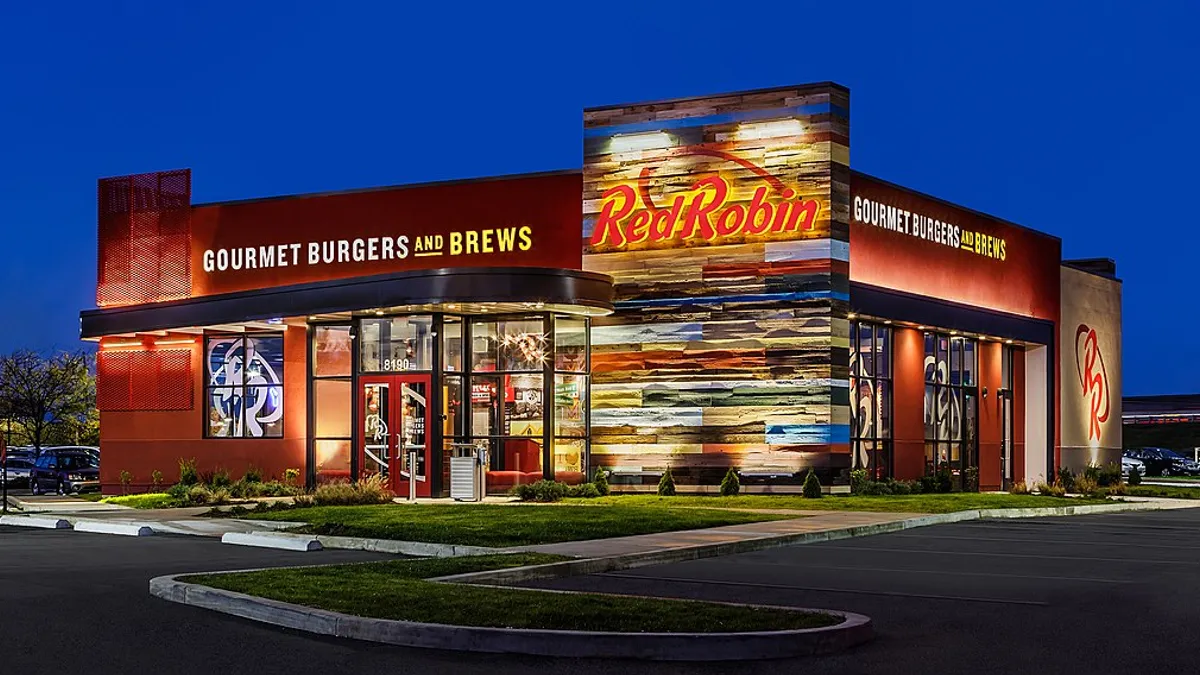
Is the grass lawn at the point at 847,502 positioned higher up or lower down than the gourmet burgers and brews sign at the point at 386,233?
lower down

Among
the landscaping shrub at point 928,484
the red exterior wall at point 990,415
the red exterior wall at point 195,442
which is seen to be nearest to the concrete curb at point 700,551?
the landscaping shrub at point 928,484

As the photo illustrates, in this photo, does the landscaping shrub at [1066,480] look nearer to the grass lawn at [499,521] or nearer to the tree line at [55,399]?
the grass lawn at [499,521]

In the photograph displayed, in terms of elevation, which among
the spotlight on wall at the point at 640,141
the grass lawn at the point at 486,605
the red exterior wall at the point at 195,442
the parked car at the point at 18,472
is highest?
the spotlight on wall at the point at 640,141

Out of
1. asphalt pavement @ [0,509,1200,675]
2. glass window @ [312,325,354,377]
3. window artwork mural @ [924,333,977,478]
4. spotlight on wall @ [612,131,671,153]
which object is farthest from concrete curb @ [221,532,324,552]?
window artwork mural @ [924,333,977,478]

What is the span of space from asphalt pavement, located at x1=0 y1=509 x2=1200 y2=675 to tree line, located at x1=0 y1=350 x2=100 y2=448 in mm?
58115

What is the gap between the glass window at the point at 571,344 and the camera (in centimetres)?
3444

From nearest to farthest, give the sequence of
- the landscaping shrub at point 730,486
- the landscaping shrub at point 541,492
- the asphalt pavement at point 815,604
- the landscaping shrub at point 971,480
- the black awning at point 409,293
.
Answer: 1. the asphalt pavement at point 815,604
2. the black awning at point 409,293
3. the landscaping shrub at point 541,492
4. the landscaping shrub at point 730,486
5. the landscaping shrub at point 971,480

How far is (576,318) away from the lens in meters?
34.6

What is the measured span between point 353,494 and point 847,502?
9528 mm

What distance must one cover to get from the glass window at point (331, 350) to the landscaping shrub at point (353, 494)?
4.34 m

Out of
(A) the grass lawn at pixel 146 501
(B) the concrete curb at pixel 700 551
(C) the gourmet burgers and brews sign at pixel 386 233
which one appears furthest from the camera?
(C) the gourmet burgers and brews sign at pixel 386 233

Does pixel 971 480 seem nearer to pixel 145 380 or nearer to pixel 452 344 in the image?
pixel 452 344

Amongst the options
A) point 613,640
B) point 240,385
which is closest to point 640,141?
point 240,385

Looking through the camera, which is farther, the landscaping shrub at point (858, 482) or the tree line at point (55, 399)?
the tree line at point (55, 399)
